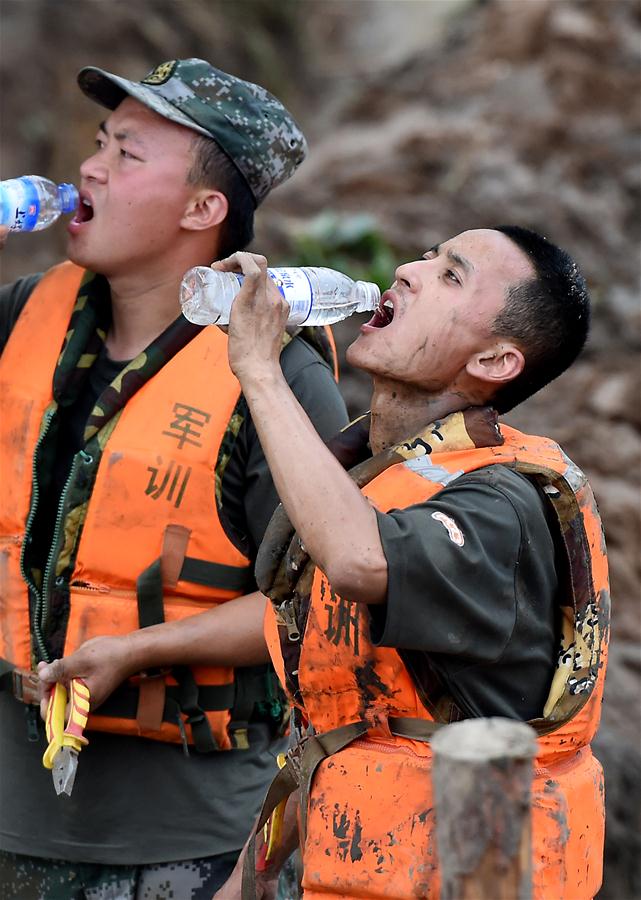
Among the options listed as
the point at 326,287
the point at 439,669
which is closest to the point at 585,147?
the point at 326,287

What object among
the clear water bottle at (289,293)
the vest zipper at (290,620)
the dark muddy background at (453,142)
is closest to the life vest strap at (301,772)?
the vest zipper at (290,620)

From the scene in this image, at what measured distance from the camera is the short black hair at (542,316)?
2.82 meters

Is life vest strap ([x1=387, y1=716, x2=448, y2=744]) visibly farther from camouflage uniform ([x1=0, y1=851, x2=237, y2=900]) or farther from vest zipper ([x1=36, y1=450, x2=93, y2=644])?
vest zipper ([x1=36, y1=450, x2=93, y2=644])

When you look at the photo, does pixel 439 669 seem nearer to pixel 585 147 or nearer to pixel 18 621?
pixel 18 621

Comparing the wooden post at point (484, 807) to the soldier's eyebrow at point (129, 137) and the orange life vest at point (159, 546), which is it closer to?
the orange life vest at point (159, 546)

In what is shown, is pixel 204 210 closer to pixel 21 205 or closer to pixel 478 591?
pixel 21 205

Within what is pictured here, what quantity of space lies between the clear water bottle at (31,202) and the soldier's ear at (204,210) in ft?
1.10

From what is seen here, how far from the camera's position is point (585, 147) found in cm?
1046

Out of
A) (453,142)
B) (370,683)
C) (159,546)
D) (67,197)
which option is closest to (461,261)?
(370,683)

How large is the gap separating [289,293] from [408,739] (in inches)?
41.3

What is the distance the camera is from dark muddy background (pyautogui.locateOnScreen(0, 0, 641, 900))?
852 centimetres

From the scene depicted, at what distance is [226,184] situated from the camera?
3666 mm

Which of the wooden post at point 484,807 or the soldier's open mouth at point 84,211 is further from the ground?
the soldier's open mouth at point 84,211

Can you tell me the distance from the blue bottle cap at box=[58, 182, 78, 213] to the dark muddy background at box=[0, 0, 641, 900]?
4.40 m
